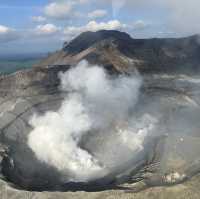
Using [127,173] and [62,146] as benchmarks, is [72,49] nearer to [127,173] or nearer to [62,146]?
[62,146]

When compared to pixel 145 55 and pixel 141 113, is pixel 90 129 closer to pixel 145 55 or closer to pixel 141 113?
pixel 141 113

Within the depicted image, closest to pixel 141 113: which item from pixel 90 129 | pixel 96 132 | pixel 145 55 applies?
pixel 96 132

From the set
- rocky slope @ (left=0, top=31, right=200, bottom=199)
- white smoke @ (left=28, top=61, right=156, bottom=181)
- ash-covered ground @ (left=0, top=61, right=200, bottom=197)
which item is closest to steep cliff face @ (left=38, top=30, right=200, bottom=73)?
rocky slope @ (left=0, top=31, right=200, bottom=199)

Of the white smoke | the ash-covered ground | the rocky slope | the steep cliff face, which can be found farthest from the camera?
the steep cliff face

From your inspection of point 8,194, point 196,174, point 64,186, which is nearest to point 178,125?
point 196,174

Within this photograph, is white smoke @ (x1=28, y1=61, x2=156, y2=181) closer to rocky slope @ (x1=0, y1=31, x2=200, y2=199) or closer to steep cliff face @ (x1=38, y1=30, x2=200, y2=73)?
rocky slope @ (x1=0, y1=31, x2=200, y2=199)

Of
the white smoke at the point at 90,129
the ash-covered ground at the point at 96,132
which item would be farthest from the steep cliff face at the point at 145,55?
the white smoke at the point at 90,129

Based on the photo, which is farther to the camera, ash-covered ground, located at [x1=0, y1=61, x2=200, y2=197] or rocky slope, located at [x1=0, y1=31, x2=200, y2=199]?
ash-covered ground, located at [x1=0, y1=61, x2=200, y2=197]
